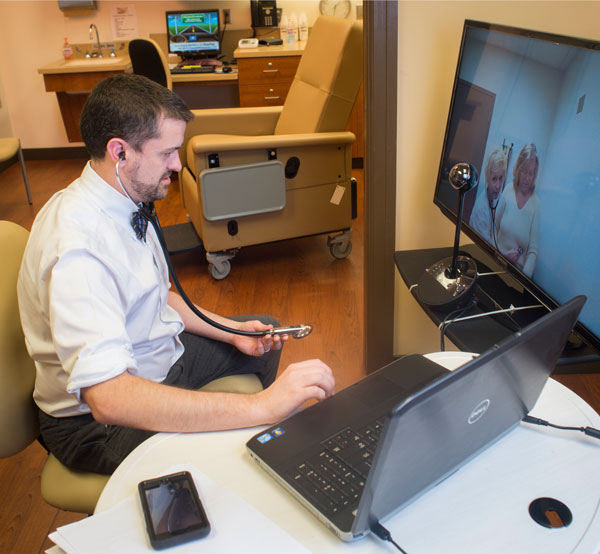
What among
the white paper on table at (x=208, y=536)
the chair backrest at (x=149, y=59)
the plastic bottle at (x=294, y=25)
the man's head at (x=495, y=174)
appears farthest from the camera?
the plastic bottle at (x=294, y=25)

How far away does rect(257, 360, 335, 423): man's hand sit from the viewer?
935 mm

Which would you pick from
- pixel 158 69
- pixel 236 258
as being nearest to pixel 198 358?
pixel 236 258

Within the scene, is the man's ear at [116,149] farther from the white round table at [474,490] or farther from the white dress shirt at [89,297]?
the white round table at [474,490]

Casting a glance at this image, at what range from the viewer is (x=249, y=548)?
2.38 ft

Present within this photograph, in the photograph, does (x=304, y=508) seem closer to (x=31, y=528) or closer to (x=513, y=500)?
(x=513, y=500)

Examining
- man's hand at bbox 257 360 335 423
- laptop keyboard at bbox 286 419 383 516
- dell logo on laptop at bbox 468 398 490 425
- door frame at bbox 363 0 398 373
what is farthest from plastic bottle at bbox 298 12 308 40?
dell logo on laptop at bbox 468 398 490 425

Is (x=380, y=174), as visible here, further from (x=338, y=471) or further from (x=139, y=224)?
(x=338, y=471)

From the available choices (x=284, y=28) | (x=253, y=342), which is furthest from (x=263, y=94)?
(x=253, y=342)

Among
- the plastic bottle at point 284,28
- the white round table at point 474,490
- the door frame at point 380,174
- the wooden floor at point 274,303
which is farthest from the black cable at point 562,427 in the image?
the plastic bottle at point 284,28

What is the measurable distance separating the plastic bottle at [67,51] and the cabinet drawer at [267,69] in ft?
4.56

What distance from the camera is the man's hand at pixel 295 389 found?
935mm

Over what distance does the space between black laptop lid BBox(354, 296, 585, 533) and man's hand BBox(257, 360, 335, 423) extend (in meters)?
0.23

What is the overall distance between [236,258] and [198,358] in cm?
178

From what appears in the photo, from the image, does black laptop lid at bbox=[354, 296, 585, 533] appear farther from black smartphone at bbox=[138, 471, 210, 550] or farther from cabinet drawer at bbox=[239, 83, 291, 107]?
cabinet drawer at bbox=[239, 83, 291, 107]
